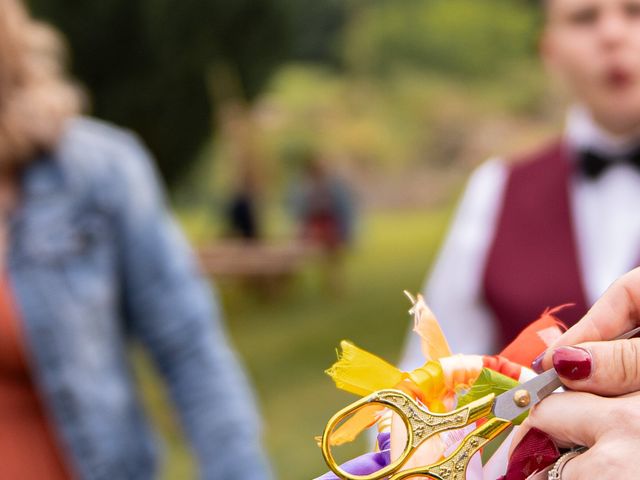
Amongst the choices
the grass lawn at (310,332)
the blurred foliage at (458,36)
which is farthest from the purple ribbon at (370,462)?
the grass lawn at (310,332)

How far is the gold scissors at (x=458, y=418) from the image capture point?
1.69ft

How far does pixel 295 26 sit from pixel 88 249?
489cm

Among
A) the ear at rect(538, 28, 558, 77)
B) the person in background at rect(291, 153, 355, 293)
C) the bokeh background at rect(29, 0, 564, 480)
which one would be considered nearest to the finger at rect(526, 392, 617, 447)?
the ear at rect(538, 28, 558, 77)

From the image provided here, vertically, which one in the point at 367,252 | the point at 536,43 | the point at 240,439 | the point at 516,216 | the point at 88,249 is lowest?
the point at 367,252

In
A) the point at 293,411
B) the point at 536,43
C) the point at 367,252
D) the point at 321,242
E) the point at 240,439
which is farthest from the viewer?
the point at 367,252

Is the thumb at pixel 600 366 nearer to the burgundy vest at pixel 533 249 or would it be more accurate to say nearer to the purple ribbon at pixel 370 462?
the purple ribbon at pixel 370 462

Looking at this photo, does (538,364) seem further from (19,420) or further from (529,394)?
(19,420)

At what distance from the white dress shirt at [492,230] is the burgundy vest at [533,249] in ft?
0.08

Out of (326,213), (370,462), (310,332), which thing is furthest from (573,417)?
(326,213)

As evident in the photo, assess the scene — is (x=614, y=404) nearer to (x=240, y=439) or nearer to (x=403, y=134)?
(x=240, y=439)

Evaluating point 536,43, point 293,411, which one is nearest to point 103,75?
point 293,411

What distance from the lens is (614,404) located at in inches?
19.9

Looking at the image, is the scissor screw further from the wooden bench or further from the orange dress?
the wooden bench

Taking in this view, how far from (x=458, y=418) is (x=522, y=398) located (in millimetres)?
37
